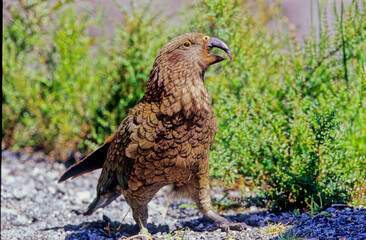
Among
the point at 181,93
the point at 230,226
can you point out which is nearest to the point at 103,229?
the point at 230,226

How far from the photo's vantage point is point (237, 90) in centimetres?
363

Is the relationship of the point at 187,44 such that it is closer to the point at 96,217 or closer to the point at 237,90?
the point at 237,90

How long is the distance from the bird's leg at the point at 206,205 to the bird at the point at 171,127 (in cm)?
2

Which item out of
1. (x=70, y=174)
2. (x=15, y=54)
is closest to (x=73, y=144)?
(x=15, y=54)

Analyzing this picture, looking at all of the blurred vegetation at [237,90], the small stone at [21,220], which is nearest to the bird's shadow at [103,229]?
the small stone at [21,220]

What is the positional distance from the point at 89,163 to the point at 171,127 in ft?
2.94

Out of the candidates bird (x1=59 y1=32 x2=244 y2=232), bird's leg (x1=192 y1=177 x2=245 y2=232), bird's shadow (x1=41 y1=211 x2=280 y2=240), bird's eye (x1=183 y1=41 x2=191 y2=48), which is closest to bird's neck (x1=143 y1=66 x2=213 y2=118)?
bird (x1=59 y1=32 x2=244 y2=232)

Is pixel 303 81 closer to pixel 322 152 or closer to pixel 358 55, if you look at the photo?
pixel 358 55

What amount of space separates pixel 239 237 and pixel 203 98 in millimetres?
856

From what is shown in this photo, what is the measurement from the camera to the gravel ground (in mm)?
2449

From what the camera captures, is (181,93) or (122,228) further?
(122,228)

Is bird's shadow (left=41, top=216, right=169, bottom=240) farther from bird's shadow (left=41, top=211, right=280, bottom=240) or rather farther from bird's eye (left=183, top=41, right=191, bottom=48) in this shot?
bird's eye (left=183, top=41, right=191, bottom=48)

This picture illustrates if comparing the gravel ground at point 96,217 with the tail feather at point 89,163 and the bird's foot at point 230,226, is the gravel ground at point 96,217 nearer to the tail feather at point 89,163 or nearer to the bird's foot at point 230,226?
the bird's foot at point 230,226

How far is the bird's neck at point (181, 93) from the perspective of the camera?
2430 millimetres
